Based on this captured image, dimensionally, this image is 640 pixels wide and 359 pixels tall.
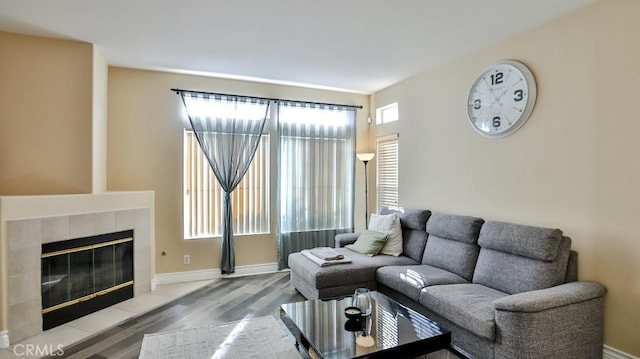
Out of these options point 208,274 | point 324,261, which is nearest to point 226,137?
point 208,274

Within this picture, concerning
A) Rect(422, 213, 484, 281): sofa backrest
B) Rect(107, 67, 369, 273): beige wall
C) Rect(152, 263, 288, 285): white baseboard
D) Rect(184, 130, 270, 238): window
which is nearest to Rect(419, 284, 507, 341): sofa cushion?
Rect(422, 213, 484, 281): sofa backrest

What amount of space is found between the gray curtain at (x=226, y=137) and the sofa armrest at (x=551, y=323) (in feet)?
11.0

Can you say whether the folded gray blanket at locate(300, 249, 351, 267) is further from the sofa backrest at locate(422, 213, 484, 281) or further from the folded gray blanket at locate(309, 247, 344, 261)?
the sofa backrest at locate(422, 213, 484, 281)

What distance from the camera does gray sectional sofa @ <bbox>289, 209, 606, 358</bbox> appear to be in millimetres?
2189

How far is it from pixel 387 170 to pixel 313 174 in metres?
1.13

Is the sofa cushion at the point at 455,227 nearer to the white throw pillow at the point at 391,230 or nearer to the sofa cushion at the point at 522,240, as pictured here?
the sofa cushion at the point at 522,240

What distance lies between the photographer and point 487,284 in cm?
296

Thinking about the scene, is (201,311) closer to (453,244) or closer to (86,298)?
(86,298)

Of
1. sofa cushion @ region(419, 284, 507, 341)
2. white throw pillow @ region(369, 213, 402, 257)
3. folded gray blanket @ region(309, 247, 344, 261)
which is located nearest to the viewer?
sofa cushion @ region(419, 284, 507, 341)

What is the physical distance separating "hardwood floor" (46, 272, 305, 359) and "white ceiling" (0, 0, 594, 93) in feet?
8.88

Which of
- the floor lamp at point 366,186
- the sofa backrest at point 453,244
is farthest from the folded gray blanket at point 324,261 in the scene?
the floor lamp at point 366,186

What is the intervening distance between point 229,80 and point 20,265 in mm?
3025

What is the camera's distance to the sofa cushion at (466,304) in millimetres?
2287

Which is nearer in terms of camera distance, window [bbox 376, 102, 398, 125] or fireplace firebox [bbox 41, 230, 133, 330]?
fireplace firebox [bbox 41, 230, 133, 330]
